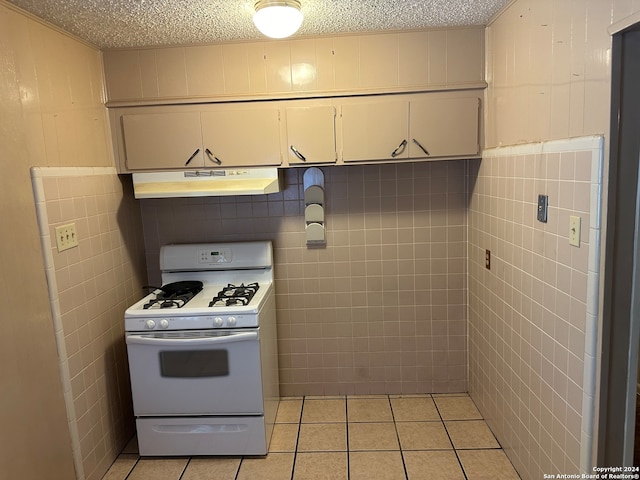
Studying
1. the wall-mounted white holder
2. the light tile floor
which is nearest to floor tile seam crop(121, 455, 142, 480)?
the light tile floor

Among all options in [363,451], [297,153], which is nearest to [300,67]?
[297,153]

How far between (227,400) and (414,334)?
132cm

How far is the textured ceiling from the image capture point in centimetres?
190

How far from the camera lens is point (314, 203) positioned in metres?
2.75

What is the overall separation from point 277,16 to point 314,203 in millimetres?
1193

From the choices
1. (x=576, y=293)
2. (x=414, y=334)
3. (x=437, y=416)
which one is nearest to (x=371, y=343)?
(x=414, y=334)

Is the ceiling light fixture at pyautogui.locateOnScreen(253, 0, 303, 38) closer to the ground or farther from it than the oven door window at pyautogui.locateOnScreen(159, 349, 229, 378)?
farther from it

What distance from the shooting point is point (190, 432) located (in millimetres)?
2326

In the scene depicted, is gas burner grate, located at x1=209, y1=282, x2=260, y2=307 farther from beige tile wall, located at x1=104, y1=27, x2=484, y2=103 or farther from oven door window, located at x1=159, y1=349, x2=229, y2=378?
beige tile wall, located at x1=104, y1=27, x2=484, y2=103

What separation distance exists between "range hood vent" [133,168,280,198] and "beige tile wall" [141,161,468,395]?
36cm

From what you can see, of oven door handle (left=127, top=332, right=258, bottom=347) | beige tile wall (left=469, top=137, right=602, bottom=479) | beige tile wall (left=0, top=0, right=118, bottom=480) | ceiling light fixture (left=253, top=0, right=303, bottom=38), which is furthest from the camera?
oven door handle (left=127, top=332, right=258, bottom=347)

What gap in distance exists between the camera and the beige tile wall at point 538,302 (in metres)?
1.49

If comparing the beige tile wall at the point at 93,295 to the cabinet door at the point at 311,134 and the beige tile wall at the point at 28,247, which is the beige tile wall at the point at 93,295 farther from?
the cabinet door at the point at 311,134

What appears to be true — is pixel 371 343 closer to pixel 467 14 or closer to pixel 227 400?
pixel 227 400
